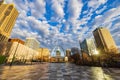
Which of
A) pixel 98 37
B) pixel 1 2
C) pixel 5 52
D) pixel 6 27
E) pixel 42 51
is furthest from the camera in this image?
pixel 42 51

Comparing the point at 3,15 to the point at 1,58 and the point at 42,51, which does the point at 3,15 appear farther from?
the point at 1,58

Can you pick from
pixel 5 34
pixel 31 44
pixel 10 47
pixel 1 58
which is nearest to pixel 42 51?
pixel 31 44

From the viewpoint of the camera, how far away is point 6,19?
10725 cm

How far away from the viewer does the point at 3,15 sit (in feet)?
361

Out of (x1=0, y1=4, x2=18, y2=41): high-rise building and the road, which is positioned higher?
(x1=0, y1=4, x2=18, y2=41): high-rise building

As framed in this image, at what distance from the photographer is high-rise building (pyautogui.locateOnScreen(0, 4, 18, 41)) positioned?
332 feet

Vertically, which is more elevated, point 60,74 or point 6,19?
point 6,19

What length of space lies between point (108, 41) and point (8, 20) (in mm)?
129246

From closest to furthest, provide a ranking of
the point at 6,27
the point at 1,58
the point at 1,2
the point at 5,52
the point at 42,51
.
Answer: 1. the point at 1,58
2. the point at 5,52
3. the point at 6,27
4. the point at 1,2
5. the point at 42,51

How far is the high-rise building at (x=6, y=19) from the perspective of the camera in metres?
101

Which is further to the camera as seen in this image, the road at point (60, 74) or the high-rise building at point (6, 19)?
the high-rise building at point (6, 19)

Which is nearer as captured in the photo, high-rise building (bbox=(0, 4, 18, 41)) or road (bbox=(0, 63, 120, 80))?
road (bbox=(0, 63, 120, 80))

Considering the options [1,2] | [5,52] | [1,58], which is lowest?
[1,58]

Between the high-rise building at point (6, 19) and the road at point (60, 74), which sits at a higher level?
the high-rise building at point (6, 19)
